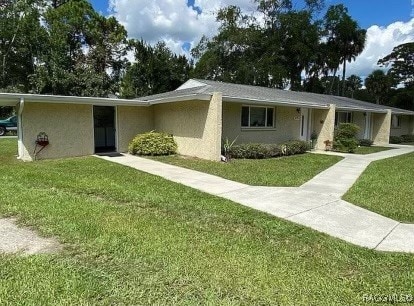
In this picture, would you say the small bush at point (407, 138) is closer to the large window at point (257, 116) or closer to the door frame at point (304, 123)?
the door frame at point (304, 123)

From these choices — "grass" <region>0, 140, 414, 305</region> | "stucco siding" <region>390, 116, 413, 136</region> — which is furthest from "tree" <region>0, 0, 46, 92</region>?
"stucco siding" <region>390, 116, 413, 136</region>

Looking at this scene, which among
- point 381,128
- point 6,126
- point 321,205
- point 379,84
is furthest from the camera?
point 379,84

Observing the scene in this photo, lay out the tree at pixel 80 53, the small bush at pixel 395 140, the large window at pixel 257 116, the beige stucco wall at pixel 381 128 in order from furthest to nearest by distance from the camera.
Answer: the tree at pixel 80 53 < the small bush at pixel 395 140 < the beige stucco wall at pixel 381 128 < the large window at pixel 257 116

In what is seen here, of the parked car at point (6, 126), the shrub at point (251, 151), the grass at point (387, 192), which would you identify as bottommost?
the grass at point (387, 192)

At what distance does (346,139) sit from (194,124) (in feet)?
28.2

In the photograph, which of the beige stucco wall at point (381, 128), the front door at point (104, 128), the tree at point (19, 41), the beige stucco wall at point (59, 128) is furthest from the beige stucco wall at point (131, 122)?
the tree at point (19, 41)

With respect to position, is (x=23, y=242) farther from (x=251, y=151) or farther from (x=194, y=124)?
(x=251, y=151)

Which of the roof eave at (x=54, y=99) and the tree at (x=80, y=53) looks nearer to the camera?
the roof eave at (x=54, y=99)

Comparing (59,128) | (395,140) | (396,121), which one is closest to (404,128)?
(396,121)

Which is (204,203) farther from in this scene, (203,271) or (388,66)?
(388,66)

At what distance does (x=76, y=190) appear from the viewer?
6832 millimetres

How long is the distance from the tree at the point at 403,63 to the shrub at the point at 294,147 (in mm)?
37546

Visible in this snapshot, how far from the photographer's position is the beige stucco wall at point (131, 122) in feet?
46.6

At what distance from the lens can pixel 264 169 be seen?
33.3ft
